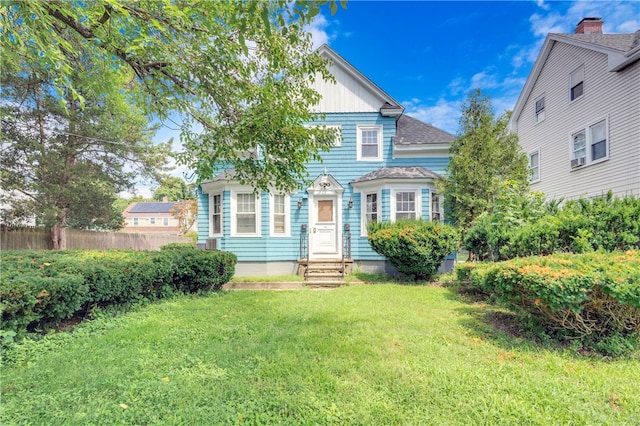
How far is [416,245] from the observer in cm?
743

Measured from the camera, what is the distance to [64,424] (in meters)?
2.15

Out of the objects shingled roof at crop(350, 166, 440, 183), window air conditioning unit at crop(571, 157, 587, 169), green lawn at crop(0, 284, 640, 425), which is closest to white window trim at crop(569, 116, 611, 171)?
window air conditioning unit at crop(571, 157, 587, 169)

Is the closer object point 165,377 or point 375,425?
point 375,425

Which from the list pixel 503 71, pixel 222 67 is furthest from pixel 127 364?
pixel 503 71

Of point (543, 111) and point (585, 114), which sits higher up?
point (543, 111)

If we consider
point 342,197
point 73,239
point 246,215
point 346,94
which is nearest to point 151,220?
point 73,239

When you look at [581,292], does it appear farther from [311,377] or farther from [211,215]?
[211,215]

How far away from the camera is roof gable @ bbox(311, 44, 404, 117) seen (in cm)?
1010

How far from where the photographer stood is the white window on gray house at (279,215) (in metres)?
9.82

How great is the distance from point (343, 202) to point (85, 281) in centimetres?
741

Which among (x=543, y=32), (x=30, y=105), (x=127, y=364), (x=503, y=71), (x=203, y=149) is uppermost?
(x=543, y=32)

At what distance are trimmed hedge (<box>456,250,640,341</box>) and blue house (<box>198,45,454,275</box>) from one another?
5684mm

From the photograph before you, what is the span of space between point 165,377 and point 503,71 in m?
14.9

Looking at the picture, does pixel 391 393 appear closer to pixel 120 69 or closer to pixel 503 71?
pixel 120 69
